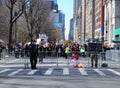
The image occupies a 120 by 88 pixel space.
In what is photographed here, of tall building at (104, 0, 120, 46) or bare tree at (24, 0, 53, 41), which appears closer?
bare tree at (24, 0, 53, 41)

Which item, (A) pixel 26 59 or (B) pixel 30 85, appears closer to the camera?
(B) pixel 30 85

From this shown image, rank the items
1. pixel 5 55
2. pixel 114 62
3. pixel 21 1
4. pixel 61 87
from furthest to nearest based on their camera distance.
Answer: pixel 21 1 → pixel 5 55 → pixel 114 62 → pixel 61 87

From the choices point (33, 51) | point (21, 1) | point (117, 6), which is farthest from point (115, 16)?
point (33, 51)

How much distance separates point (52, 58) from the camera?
36469 millimetres

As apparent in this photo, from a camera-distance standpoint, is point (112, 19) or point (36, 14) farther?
point (112, 19)

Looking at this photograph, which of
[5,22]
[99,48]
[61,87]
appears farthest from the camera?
[5,22]

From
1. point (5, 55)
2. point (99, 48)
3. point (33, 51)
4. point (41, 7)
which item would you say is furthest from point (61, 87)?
point (41, 7)

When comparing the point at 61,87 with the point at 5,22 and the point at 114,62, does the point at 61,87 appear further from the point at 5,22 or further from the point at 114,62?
the point at 5,22

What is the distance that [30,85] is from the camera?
17.9m

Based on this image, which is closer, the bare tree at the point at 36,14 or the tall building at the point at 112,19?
the bare tree at the point at 36,14

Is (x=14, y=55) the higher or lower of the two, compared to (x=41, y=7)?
lower

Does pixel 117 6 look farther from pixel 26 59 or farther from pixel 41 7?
pixel 26 59

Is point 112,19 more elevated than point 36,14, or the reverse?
point 112,19

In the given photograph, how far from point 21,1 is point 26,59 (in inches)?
1238
